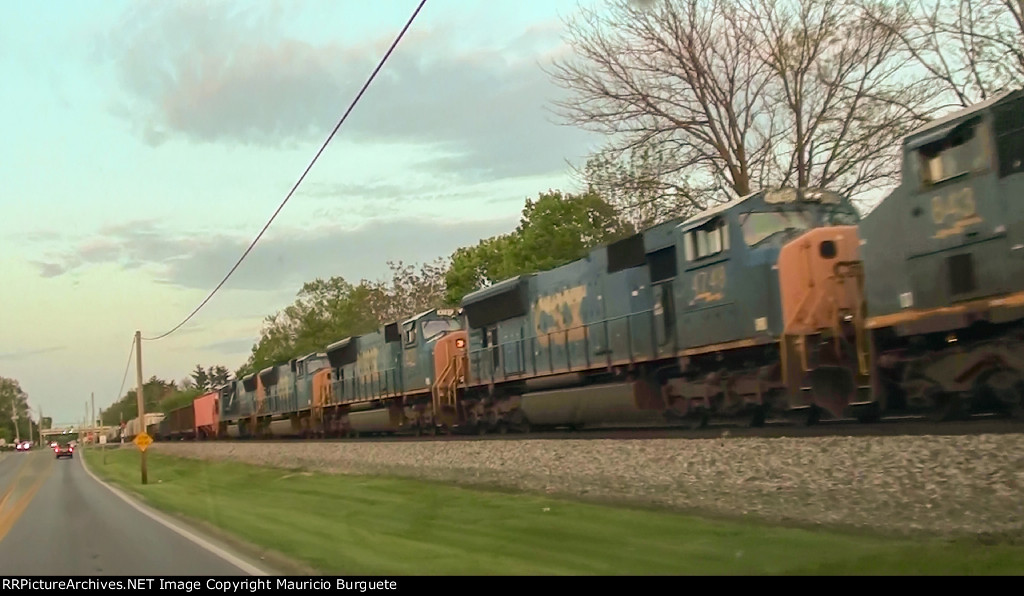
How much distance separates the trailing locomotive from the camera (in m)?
12.4

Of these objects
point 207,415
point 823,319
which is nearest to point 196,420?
point 207,415

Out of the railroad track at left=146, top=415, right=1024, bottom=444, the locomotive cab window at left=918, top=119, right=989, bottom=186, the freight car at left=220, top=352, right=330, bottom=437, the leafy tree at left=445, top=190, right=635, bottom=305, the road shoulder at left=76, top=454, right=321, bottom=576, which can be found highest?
the leafy tree at left=445, top=190, right=635, bottom=305

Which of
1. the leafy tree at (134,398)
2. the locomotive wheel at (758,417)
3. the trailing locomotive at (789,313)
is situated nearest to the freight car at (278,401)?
the trailing locomotive at (789,313)

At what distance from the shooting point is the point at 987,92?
24172 millimetres

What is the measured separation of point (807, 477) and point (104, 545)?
871 cm

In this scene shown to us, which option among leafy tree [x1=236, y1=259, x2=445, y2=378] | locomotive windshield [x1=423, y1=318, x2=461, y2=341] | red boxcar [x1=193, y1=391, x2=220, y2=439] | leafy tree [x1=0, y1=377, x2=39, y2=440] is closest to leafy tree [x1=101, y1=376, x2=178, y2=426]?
leafy tree [x1=0, y1=377, x2=39, y2=440]

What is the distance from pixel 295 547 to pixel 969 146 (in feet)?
32.1

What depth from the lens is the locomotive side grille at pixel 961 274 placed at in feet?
41.0

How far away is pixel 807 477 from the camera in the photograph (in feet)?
37.7

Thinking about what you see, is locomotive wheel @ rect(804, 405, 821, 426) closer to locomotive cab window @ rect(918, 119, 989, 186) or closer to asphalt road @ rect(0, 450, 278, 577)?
locomotive cab window @ rect(918, 119, 989, 186)

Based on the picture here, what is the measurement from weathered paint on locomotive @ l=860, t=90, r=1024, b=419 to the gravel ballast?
6.27 feet

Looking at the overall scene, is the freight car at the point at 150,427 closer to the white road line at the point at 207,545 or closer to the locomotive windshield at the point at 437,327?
the locomotive windshield at the point at 437,327

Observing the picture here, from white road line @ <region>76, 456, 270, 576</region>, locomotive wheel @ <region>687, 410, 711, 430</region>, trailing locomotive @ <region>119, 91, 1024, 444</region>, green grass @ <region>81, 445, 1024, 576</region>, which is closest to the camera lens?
green grass @ <region>81, 445, 1024, 576</region>
